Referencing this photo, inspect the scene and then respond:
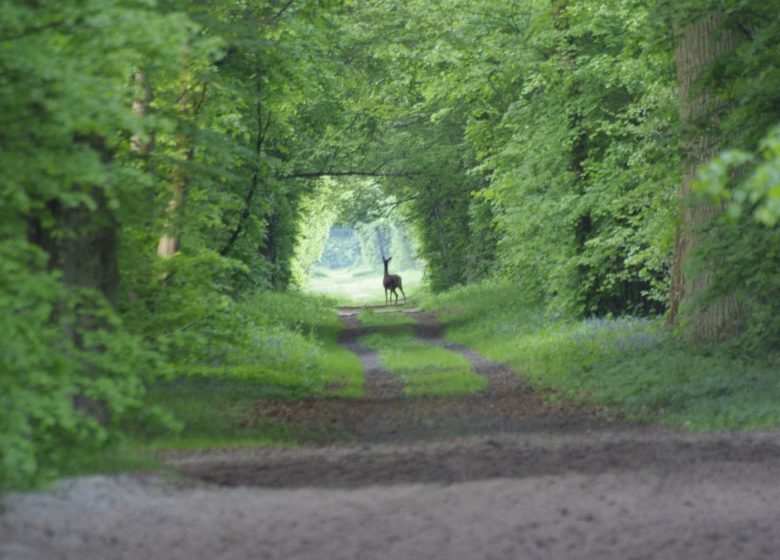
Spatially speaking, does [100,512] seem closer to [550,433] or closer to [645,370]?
[550,433]

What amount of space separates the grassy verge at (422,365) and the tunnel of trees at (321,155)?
3683mm

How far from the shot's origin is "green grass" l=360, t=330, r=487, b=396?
1898 centimetres

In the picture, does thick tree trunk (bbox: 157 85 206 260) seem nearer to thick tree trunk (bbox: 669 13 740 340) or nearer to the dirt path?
the dirt path

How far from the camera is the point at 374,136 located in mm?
38781

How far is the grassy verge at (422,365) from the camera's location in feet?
62.4

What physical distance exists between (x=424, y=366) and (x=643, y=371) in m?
6.77

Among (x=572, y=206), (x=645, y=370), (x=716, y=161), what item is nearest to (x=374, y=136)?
(x=572, y=206)

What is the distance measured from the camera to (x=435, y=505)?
7.50 meters

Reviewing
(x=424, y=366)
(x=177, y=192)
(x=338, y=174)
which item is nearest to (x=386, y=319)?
(x=338, y=174)

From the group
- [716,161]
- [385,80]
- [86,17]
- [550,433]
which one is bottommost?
[550,433]

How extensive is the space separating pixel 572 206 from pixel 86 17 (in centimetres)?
1911

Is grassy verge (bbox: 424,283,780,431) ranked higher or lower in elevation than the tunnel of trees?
lower

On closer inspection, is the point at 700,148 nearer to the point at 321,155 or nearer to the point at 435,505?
the point at 435,505

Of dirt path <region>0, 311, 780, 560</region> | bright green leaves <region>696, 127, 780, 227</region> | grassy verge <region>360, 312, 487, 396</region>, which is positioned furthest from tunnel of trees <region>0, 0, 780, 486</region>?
grassy verge <region>360, 312, 487, 396</region>
